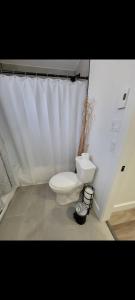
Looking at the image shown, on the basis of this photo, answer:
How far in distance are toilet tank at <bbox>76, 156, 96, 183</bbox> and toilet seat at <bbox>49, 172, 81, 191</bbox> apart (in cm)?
9

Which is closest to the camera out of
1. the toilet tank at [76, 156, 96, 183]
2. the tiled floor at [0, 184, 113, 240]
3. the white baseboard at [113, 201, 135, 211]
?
the tiled floor at [0, 184, 113, 240]

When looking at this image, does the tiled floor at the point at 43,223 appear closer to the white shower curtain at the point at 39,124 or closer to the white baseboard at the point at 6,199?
the white baseboard at the point at 6,199

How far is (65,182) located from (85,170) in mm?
294

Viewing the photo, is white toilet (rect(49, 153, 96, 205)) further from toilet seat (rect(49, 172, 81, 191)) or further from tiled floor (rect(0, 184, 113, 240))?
tiled floor (rect(0, 184, 113, 240))

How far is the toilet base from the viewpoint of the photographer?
1.67 m

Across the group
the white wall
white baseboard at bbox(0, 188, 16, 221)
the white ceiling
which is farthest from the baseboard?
the white ceiling

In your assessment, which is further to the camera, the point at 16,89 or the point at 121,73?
the point at 16,89
